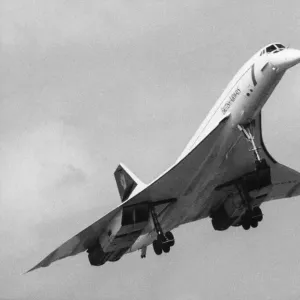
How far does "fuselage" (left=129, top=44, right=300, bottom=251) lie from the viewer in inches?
957

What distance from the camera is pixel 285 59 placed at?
2364 cm

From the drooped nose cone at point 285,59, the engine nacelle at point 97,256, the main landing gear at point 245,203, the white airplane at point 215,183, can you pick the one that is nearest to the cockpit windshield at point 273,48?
the white airplane at point 215,183

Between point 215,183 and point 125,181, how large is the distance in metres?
5.86

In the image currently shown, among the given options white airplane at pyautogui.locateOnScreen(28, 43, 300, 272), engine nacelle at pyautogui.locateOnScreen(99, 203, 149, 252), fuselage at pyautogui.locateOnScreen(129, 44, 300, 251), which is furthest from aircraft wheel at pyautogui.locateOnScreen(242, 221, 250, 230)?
engine nacelle at pyautogui.locateOnScreen(99, 203, 149, 252)

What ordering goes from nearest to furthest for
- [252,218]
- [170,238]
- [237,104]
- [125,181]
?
1. [237,104]
2. [170,238]
3. [252,218]
4. [125,181]

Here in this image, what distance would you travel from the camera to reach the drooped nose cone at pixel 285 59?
76.8 feet

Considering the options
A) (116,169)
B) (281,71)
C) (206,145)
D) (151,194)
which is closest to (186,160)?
(206,145)

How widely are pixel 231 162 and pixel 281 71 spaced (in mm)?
5948

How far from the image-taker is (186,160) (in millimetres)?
27547

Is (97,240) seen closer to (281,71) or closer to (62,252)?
(62,252)

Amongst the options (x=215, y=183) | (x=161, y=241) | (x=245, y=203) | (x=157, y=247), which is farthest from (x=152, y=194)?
(x=245, y=203)

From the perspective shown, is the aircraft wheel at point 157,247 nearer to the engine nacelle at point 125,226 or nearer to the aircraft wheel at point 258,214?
the engine nacelle at point 125,226

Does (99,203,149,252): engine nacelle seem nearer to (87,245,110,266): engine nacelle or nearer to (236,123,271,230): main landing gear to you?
(87,245,110,266): engine nacelle

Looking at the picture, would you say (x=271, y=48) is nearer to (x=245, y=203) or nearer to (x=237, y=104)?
(x=237, y=104)
